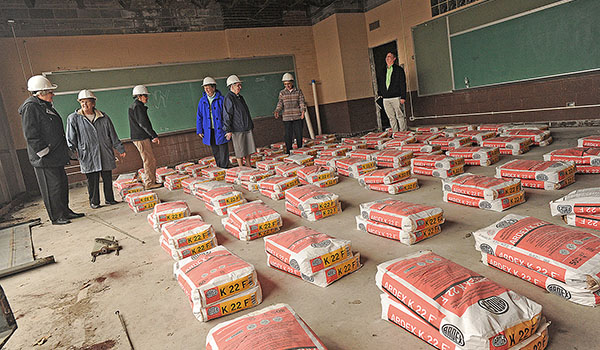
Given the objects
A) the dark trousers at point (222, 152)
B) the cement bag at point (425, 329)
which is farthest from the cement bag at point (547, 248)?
the dark trousers at point (222, 152)

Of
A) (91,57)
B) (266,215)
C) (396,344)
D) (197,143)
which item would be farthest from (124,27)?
(396,344)

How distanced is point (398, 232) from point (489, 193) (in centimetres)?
92

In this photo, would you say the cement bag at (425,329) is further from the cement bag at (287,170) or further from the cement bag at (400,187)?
the cement bag at (287,170)

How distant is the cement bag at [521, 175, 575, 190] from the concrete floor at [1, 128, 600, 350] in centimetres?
5

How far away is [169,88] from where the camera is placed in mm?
8562

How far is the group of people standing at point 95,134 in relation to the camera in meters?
4.29

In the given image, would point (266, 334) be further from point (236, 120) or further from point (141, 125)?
point (141, 125)

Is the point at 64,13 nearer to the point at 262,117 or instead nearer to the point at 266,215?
the point at 262,117

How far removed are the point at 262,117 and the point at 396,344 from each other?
8.56 m

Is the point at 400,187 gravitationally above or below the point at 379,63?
below

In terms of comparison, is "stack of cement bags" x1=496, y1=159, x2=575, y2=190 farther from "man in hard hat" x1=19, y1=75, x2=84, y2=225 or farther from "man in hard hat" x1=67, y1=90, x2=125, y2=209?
"man in hard hat" x1=67, y1=90, x2=125, y2=209

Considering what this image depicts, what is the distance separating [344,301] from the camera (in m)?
1.87

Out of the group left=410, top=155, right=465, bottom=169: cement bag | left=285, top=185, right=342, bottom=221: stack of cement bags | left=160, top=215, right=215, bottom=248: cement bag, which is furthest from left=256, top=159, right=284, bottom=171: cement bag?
left=160, top=215, right=215, bottom=248: cement bag

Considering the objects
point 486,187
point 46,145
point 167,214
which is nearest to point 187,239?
point 167,214
